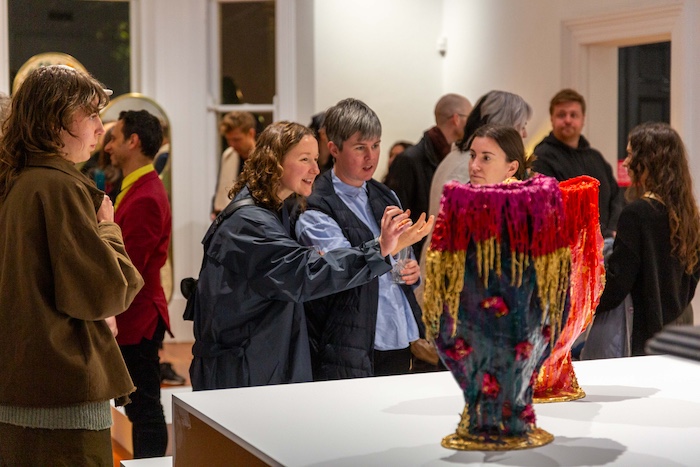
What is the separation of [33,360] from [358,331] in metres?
0.94

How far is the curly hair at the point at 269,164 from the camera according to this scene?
2.89 m

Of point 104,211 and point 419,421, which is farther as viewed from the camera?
point 104,211

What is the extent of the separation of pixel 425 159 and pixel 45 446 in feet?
9.93

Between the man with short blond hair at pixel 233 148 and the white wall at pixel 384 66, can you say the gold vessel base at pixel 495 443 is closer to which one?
the white wall at pixel 384 66

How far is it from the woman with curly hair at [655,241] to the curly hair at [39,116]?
186 cm

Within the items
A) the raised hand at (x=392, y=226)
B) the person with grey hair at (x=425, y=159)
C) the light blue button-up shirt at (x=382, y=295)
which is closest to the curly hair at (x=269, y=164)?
the light blue button-up shirt at (x=382, y=295)

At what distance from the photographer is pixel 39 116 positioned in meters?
2.34

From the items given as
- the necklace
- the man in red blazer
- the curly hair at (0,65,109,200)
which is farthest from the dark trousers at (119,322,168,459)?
the necklace

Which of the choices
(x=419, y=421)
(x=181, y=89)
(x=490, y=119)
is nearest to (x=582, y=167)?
(x=490, y=119)

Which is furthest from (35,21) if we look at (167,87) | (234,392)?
(234,392)

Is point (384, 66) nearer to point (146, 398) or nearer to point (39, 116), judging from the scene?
point (146, 398)

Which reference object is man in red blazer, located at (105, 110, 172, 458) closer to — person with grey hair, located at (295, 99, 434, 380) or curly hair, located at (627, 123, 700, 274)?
person with grey hair, located at (295, 99, 434, 380)

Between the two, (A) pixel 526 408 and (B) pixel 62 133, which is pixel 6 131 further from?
(A) pixel 526 408

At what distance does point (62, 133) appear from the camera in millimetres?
2369
